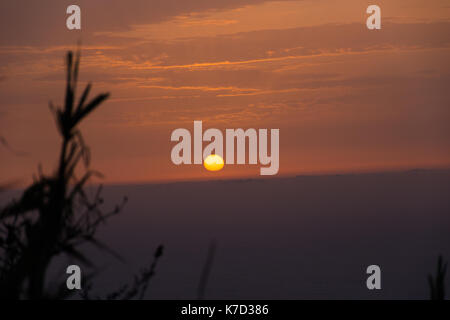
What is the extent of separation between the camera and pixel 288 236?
111938mm

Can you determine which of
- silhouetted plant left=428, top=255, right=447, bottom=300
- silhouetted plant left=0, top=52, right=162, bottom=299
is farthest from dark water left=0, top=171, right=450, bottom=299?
silhouetted plant left=0, top=52, right=162, bottom=299

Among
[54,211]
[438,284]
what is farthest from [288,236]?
[54,211]

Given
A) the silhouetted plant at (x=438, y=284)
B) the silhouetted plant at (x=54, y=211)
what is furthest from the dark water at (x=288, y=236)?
the silhouetted plant at (x=54, y=211)

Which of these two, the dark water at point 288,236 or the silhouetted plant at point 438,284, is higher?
the dark water at point 288,236

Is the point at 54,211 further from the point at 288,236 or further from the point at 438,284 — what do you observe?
the point at 288,236

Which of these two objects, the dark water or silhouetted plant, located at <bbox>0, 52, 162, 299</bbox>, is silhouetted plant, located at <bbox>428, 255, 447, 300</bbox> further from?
the dark water

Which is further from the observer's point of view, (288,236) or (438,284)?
(288,236)

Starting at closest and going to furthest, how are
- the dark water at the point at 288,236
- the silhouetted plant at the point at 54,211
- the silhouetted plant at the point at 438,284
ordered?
the silhouetted plant at the point at 54,211 < the silhouetted plant at the point at 438,284 < the dark water at the point at 288,236

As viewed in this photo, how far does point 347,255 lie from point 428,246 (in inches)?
555

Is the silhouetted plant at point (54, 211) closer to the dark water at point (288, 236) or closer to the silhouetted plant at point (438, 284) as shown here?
the silhouetted plant at point (438, 284)

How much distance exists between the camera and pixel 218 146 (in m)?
9.84

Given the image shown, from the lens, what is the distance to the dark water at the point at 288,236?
6744 cm
